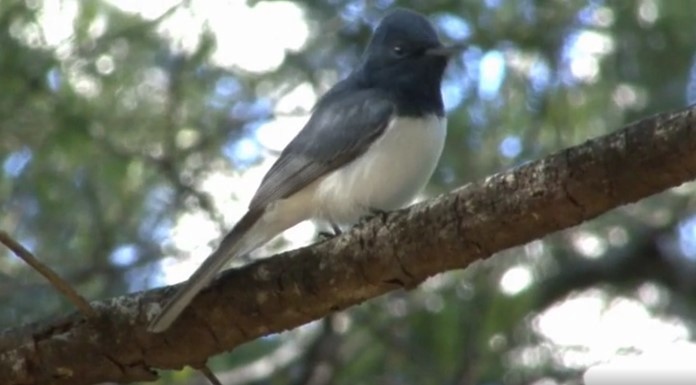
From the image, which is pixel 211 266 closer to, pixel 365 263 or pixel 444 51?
pixel 365 263

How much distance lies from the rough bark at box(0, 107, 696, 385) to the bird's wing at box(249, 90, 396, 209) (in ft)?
3.82

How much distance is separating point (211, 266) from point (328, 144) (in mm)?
1300

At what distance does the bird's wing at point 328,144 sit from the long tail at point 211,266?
0.52ft

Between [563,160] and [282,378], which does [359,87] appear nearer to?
[282,378]

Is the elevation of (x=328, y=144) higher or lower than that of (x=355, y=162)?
higher

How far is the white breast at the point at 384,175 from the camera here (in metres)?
5.08

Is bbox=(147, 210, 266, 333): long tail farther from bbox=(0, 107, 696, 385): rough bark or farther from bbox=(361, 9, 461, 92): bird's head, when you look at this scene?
bbox=(361, 9, 461, 92): bird's head

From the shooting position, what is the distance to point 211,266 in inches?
161

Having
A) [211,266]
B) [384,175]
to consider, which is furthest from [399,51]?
[211,266]

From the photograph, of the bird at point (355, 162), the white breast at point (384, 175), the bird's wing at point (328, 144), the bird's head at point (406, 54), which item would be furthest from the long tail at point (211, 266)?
the bird's head at point (406, 54)

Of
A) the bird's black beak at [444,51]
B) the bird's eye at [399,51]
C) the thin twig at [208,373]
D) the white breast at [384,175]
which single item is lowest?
the thin twig at [208,373]

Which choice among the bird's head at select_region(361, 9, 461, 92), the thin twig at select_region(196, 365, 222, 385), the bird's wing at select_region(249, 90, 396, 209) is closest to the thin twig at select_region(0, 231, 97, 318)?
the thin twig at select_region(196, 365, 222, 385)

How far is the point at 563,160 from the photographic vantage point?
323 centimetres

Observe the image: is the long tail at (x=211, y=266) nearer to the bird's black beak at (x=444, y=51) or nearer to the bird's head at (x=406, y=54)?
the bird's head at (x=406, y=54)
